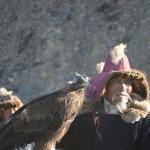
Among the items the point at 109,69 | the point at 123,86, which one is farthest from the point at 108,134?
the point at 109,69

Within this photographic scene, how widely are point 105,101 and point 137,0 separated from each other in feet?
35.6

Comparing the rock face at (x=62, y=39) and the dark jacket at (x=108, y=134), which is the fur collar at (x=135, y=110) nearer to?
the dark jacket at (x=108, y=134)

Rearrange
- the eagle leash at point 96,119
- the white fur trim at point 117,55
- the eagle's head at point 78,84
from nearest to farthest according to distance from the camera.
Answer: the eagle's head at point 78,84, the eagle leash at point 96,119, the white fur trim at point 117,55

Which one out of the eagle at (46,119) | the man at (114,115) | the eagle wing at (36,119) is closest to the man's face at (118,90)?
the man at (114,115)

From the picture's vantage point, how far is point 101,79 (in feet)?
15.4

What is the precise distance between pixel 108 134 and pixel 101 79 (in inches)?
18.3

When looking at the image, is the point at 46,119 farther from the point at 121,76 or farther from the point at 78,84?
the point at 121,76

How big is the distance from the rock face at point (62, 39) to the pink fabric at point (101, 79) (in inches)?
329

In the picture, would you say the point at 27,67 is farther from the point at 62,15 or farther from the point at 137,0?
the point at 137,0

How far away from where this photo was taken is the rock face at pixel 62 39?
559 inches

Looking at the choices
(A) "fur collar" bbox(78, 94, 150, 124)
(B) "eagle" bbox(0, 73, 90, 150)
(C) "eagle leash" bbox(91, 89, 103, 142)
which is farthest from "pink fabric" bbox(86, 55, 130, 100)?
(B) "eagle" bbox(0, 73, 90, 150)

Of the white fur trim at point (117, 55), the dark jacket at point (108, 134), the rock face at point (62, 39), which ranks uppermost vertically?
the rock face at point (62, 39)

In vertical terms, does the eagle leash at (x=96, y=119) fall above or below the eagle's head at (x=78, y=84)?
below

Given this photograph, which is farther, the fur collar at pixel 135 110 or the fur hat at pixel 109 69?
the fur hat at pixel 109 69
